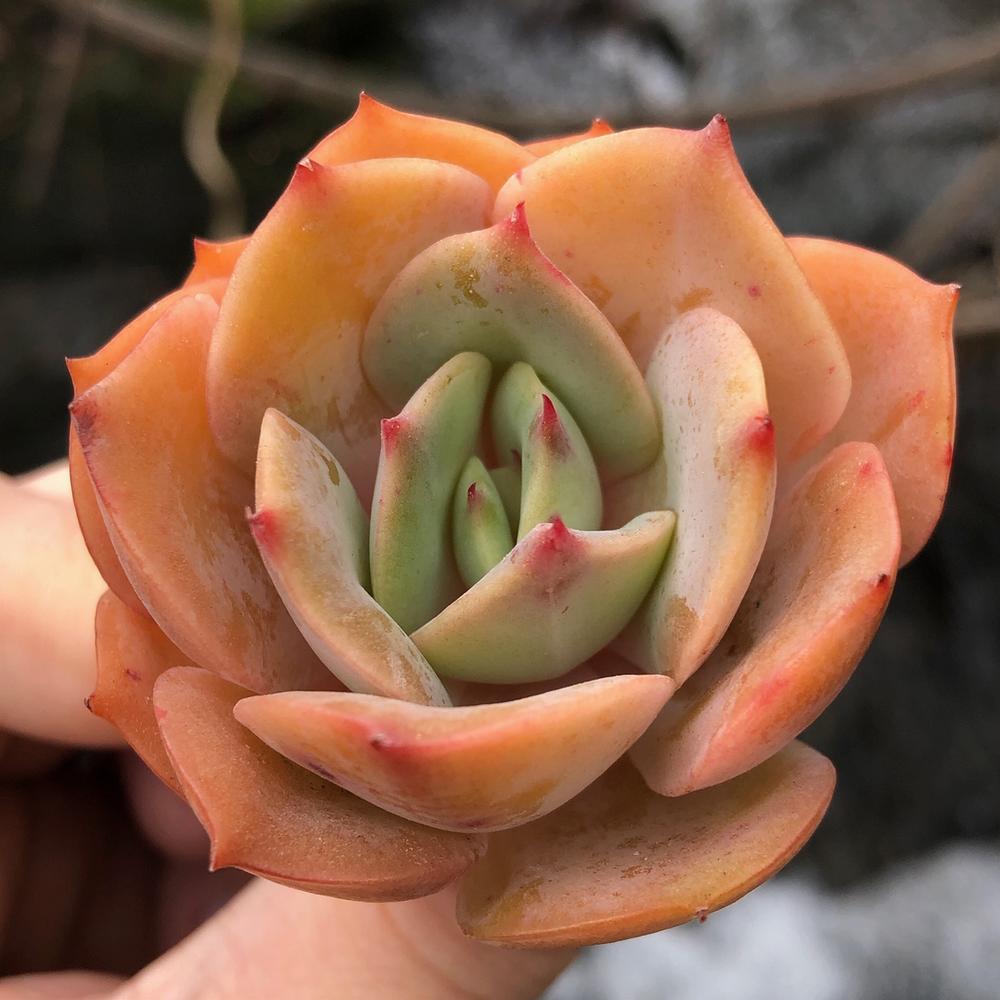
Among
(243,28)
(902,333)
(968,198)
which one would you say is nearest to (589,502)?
(902,333)

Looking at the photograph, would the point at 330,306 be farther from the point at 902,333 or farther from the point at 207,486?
the point at 902,333

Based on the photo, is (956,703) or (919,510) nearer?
(919,510)

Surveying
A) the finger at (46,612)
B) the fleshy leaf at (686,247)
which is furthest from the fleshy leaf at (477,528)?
the finger at (46,612)

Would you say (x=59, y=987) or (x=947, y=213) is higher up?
(x=947, y=213)

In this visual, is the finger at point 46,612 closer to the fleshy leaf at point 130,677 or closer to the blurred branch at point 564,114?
the fleshy leaf at point 130,677

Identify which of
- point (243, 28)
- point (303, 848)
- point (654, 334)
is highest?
point (243, 28)

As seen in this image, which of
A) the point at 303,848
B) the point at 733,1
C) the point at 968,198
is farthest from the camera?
the point at 733,1

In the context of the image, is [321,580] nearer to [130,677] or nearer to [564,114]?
[130,677]

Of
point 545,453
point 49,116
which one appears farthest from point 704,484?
point 49,116
